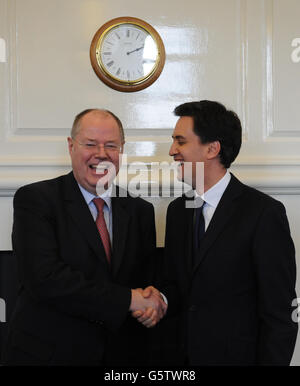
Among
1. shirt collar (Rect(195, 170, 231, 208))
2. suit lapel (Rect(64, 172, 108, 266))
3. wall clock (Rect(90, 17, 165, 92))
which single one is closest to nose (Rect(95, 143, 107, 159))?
suit lapel (Rect(64, 172, 108, 266))

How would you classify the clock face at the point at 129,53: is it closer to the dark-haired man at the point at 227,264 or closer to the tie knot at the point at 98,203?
the dark-haired man at the point at 227,264

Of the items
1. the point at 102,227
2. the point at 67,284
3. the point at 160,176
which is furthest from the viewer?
the point at 160,176

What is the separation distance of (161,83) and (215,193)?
3.12ft

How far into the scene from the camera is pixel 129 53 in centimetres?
263

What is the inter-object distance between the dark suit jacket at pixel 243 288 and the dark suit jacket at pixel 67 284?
10.6 inches

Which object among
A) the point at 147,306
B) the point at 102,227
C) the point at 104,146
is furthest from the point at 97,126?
the point at 147,306

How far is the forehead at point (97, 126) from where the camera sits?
1962 mm

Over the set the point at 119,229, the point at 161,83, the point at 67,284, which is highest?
the point at 161,83

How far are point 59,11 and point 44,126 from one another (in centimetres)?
59

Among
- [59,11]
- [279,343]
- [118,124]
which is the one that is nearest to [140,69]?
[59,11]

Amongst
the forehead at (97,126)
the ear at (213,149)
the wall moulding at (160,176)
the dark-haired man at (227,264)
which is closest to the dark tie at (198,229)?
the dark-haired man at (227,264)

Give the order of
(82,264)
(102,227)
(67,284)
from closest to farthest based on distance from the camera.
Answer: (67,284)
(82,264)
(102,227)

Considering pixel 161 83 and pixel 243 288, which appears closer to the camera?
pixel 243 288

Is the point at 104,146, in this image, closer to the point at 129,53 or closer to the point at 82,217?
the point at 82,217
